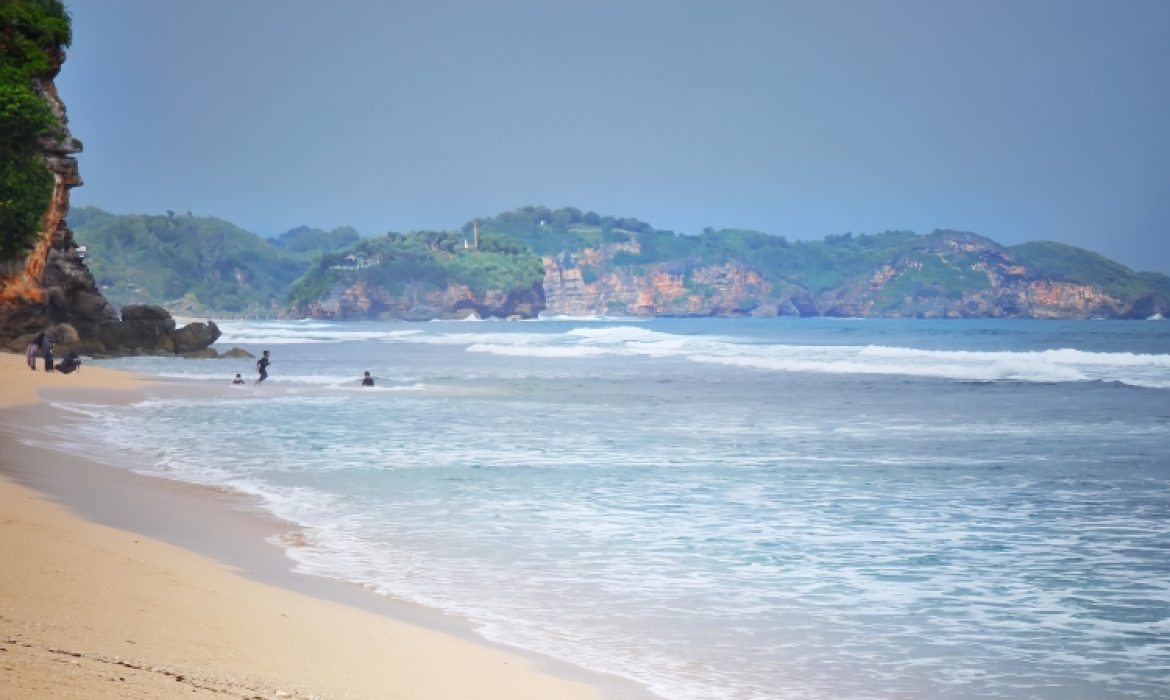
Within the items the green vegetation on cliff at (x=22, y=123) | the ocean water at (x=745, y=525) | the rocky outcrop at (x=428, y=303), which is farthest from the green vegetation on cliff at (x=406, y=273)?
the ocean water at (x=745, y=525)

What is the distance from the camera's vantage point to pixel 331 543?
33.5ft

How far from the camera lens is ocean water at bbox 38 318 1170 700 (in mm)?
7121

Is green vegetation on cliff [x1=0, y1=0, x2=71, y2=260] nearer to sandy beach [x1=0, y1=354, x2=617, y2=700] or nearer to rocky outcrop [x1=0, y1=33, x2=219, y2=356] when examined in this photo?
rocky outcrop [x1=0, y1=33, x2=219, y2=356]

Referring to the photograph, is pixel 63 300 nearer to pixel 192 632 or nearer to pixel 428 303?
pixel 192 632

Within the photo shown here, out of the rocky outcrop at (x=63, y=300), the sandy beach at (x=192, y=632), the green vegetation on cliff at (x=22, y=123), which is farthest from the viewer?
the rocky outcrop at (x=63, y=300)

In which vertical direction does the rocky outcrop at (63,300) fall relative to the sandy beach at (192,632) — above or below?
above

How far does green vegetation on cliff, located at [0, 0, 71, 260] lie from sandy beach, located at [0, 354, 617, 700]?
24641 millimetres

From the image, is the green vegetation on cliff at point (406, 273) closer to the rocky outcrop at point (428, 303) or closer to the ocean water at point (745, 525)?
the rocky outcrop at point (428, 303)

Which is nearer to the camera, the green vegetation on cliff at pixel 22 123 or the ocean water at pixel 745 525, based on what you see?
the ocean water at pixel 745 525

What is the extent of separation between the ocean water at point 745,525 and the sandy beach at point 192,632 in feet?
2.33

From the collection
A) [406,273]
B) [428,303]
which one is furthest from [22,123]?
[406,273]

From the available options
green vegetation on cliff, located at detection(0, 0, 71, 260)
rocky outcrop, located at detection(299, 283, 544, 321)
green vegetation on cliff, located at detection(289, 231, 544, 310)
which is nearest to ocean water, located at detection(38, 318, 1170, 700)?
green vegetation on cliff, located at detection(0, 0, 71, 260)

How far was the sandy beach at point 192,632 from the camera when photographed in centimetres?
500

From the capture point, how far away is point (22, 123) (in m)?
31.7
